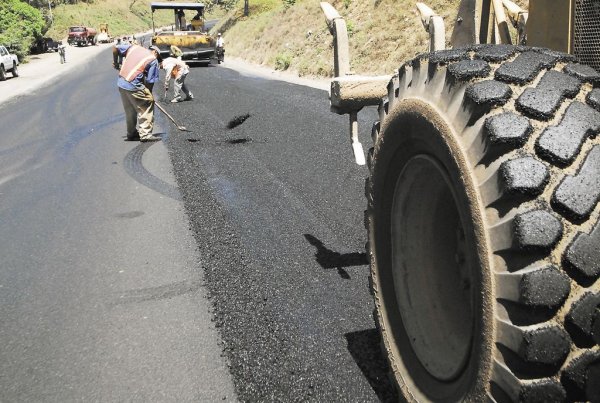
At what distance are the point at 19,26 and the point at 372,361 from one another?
1858 inches

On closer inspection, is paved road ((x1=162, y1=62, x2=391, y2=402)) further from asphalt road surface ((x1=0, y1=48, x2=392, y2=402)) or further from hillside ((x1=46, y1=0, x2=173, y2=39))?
hillside ((x1=46, y1=0, x2=173, y2=39))

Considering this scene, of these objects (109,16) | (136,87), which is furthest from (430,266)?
(109,16)

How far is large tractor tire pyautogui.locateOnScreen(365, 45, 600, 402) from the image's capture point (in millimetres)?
1478

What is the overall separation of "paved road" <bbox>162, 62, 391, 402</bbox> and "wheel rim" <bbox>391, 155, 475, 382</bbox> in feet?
2.18

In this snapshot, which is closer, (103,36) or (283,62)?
(283,62)

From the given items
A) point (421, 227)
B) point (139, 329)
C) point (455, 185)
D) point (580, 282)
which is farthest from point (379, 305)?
point (139, 329)

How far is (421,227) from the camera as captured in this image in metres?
2.35

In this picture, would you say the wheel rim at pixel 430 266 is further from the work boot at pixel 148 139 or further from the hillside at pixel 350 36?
the hillside at pixel 350 36

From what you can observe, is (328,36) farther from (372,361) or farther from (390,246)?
(390,246)

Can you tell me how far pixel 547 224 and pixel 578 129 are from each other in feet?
1.07

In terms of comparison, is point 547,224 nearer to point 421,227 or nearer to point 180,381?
point 421,227

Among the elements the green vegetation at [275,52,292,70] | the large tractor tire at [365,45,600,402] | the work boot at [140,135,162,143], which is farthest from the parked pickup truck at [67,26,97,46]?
the large tractor tire at [365,45,600,402]

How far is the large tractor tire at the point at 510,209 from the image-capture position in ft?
4.85

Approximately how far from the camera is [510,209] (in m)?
1.55
